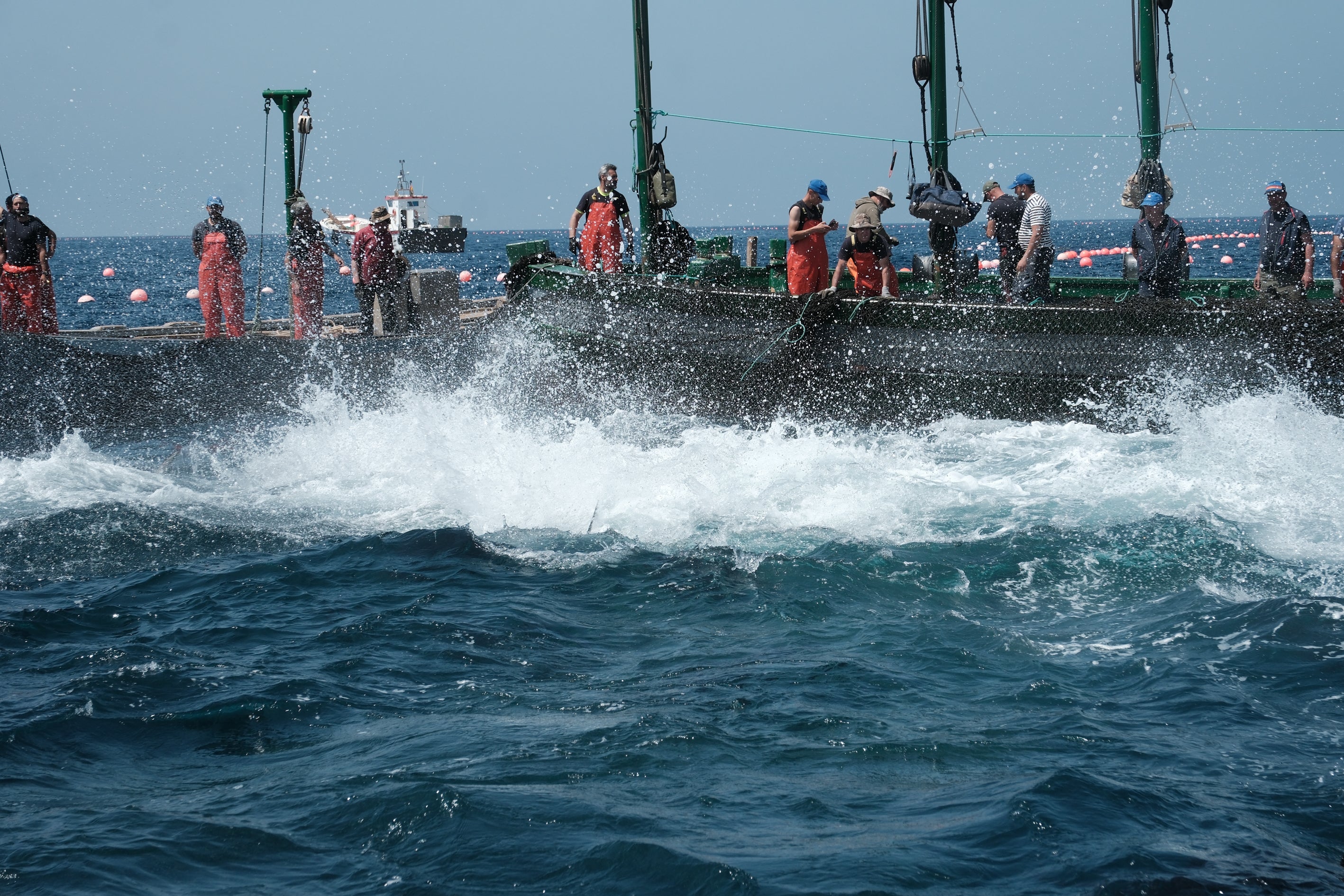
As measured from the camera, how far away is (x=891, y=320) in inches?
455

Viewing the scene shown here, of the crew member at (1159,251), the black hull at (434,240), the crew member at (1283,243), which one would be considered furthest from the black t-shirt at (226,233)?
the black hull at (434,240)

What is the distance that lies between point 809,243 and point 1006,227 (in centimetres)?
185

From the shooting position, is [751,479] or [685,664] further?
[751,479]

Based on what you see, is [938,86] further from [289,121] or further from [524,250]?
[289,121]

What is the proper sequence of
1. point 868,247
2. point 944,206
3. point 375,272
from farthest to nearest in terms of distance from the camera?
point 375,272
point 944,206
point 868,247

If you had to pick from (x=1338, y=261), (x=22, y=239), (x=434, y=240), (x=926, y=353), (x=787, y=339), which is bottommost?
(x=926, y=353)

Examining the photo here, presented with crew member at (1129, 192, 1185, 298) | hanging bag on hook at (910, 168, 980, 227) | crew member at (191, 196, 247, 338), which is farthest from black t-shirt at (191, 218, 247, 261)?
crew member at (1129, 192, 1185, 298)


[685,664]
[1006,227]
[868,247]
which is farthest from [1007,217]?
[685,664]

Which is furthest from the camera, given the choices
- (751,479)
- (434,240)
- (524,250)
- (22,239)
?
(434,240)

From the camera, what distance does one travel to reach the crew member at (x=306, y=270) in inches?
560

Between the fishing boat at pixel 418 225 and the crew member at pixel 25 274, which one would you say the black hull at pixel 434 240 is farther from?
the crew member at pixel 25 274

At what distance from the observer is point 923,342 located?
37.6 feet

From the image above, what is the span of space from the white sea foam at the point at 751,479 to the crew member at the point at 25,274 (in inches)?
146

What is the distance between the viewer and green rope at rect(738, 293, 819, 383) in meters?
11.7
